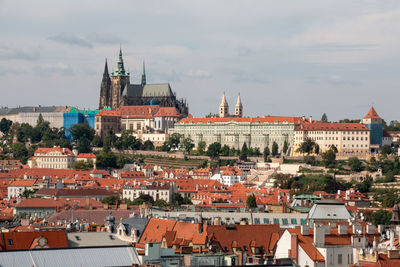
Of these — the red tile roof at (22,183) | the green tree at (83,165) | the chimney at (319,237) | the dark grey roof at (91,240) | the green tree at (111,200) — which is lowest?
the green tree at (111,200)

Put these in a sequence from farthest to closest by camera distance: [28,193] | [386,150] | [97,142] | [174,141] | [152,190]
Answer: [97,142]
[174,141]
[386,150]
[152,190]
[28,193]

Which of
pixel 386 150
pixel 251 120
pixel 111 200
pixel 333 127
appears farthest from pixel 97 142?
pixel 111 200

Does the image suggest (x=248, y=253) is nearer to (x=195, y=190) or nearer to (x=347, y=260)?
(x=347, y=260)

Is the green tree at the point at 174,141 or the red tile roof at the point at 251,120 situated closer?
the red tile roof at the point at 251,120

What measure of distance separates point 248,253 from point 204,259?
8323mm

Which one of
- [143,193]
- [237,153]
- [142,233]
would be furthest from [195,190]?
[142,233]

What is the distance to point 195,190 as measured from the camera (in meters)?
129

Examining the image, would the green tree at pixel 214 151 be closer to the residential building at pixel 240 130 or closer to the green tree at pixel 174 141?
the residential building at pixel 240 130

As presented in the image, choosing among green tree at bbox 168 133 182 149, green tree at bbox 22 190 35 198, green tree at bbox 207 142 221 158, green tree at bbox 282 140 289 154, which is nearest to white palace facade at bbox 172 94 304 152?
green tree at bbox 282 140 289 154

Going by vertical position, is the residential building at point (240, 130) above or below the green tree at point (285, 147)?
above

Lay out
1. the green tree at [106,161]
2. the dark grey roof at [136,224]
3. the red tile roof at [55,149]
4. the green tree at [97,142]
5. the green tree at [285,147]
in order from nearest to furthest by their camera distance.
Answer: the dark grey roof at [136,224]
the green tree at [106,161]
the green tree at [285,147]
the red tile roof at [55,149]
the green tree at [97,142]

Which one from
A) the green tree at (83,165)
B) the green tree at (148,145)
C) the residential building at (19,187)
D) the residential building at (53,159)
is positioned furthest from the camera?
the green tree at (148,145)

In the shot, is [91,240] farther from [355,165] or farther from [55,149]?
[55,149]

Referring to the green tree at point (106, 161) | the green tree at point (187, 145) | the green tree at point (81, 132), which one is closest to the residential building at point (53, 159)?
the green tree at point (106, 161)
